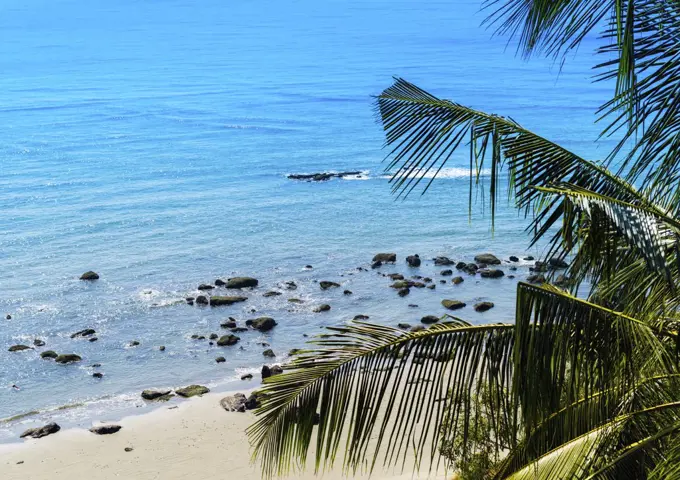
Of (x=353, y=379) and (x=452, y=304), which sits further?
(x=452, y=304)

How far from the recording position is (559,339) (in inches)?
253

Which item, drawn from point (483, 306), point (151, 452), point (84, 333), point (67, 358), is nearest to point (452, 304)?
point (483, 306)

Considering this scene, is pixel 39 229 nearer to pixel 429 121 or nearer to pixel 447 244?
pixel 447 244

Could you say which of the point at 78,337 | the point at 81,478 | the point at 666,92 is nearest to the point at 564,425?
the point at 666,92

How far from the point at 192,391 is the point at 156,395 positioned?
1129mm

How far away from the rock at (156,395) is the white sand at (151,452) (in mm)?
1482

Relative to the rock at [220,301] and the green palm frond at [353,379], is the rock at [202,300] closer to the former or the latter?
the rock at [220,301]

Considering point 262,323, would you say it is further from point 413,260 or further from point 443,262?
point 443,262

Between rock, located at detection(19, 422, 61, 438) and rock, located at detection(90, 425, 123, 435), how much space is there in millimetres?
1084

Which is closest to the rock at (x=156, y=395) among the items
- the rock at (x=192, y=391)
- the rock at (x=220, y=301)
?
the rock at (x=192, y=391)

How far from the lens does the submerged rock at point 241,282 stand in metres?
40.1

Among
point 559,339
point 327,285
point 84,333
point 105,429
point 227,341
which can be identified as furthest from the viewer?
point 327,285

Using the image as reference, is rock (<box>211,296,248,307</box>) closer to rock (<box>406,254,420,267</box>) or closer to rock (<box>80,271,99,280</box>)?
rock (<box>80,271,99,280</box>)

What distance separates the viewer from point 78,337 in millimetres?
34562
